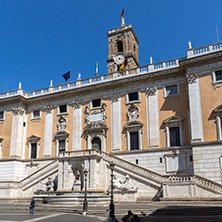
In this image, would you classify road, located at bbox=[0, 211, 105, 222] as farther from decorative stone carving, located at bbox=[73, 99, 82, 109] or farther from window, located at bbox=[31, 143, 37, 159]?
decorative stone carving, located at bbox=[73, 99, 82, 109]

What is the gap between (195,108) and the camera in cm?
2669

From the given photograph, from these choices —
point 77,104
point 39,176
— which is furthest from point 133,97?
point 39,176

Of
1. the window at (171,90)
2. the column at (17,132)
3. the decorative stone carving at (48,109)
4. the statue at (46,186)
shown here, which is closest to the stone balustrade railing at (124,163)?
the statue at (46,186)

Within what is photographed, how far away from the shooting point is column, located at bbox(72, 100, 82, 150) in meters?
32.9

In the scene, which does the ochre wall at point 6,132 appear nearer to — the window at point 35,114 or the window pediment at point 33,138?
the window pediment at point 33,138

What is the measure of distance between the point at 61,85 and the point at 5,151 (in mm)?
11504

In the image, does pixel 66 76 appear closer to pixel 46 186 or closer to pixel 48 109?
pixel 48 109

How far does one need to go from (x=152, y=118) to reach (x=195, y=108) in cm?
504

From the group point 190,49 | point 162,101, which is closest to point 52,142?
point 162,101

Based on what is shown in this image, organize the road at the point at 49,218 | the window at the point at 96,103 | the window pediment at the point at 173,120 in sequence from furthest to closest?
the window at the point at 96,103, the window pediment at the point at 173,120, the road at the point at 49,218

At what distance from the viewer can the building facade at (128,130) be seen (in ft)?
82.7

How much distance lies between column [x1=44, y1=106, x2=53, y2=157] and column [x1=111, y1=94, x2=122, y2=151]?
8.74 metres

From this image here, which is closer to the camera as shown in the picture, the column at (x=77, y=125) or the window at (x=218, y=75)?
the window at (x=218, y=75)

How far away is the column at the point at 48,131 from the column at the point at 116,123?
874 centimetres
